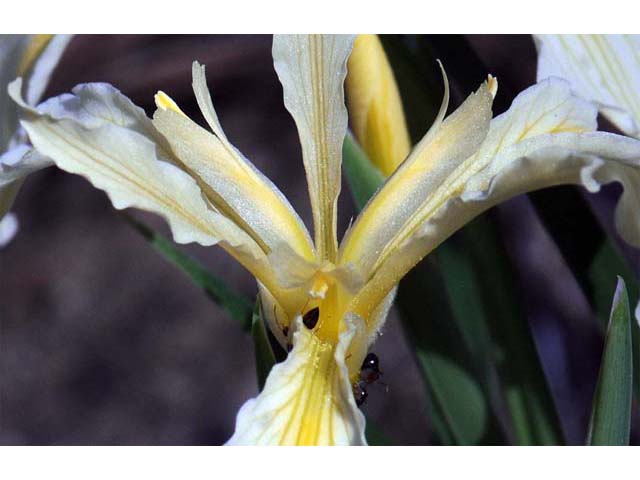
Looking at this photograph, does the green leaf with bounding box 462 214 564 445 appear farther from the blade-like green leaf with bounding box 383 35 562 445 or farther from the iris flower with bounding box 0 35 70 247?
the iris flower with bounding box 0 35 70 247

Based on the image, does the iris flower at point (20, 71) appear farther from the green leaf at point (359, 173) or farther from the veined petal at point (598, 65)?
the veined petal at point (598, 65)

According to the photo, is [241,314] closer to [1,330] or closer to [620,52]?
[1,330]

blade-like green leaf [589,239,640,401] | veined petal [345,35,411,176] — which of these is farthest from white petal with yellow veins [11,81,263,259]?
blade-like green leaf [589,239,640,401]

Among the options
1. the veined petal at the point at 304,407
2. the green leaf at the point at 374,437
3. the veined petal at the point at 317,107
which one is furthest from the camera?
the green leaf at the point at 374,437

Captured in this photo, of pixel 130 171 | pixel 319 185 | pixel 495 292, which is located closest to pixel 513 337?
pixel 495 292

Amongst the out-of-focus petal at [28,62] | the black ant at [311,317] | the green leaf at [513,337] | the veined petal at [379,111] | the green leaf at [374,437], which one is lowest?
the green leaf at [374,437]

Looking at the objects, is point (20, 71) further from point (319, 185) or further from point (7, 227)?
point (319, 185)

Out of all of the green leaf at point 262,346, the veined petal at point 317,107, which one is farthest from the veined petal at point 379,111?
the green leaf at point 262,346
